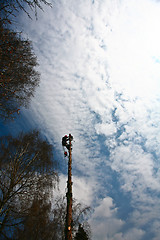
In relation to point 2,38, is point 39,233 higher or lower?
lower

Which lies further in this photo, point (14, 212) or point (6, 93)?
point (14, 212)

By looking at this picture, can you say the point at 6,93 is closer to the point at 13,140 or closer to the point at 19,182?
the point at 19,182

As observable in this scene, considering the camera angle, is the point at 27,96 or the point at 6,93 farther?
the point at 27,96

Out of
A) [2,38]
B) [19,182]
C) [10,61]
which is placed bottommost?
[19,182]

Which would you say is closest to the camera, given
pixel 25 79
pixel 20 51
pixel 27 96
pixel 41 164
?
pixel 20 51

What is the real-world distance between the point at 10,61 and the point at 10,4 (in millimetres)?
1472

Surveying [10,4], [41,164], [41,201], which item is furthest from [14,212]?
[10,4]

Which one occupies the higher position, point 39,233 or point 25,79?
point 25,79

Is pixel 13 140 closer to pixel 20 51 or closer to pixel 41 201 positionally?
pixel 41 201

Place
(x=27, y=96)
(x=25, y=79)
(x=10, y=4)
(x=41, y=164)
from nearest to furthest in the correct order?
(x=10, y=4)
(x=25, y=79)
(x=27, y=96)
(x=41, y=164)

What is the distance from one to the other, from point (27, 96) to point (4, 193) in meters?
4.18

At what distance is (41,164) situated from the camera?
7.25 metres

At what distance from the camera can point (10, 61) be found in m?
3.57

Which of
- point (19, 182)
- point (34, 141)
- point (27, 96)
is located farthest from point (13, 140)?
point (27, 96)
